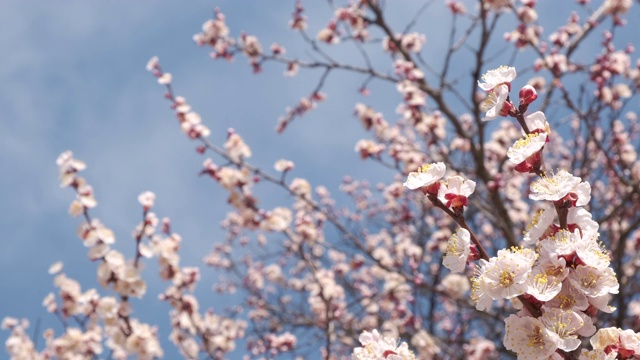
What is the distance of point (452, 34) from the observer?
497 cm

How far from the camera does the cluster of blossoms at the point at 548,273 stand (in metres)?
1.27

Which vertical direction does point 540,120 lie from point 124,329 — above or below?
below

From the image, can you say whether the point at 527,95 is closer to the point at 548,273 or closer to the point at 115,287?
the point at 548,273

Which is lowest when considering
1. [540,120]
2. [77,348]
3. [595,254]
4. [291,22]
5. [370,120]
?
[595,254]

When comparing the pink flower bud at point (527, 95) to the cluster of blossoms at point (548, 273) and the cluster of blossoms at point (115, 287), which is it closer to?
the cluster of blossoms at point (548, 273)

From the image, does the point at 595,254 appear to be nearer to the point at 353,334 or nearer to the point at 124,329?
the point at 124,329

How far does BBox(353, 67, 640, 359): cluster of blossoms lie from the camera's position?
1271 mm

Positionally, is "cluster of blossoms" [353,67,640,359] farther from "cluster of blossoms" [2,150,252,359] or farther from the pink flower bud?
"cluster of blossoms" [2,150,252,359]

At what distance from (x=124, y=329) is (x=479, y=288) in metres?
2.74

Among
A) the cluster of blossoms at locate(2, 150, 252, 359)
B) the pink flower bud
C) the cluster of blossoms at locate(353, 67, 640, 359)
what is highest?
the cluster of blossoms at locate(2, 150, 252, 359)

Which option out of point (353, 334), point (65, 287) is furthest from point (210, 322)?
point (65, 287)

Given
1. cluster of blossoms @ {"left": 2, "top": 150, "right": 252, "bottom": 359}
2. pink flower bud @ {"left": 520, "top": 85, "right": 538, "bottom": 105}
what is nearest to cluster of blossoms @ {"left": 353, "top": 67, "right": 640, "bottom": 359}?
pink flower bud @ {"left": 520, "top": 85, "right": 538, "bottom": 105}

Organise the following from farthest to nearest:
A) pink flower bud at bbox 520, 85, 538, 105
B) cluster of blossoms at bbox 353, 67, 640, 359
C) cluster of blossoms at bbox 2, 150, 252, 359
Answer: cluster of blossoms at bbox 2, 150, 252, 359, pink flower bud at bbox 520, 85, 538, 105, cluster of blossoms at bbox 353, 67, 640, 359

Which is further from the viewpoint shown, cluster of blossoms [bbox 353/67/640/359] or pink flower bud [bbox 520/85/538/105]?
pink flower bud [bbox 520/85/538/105]
